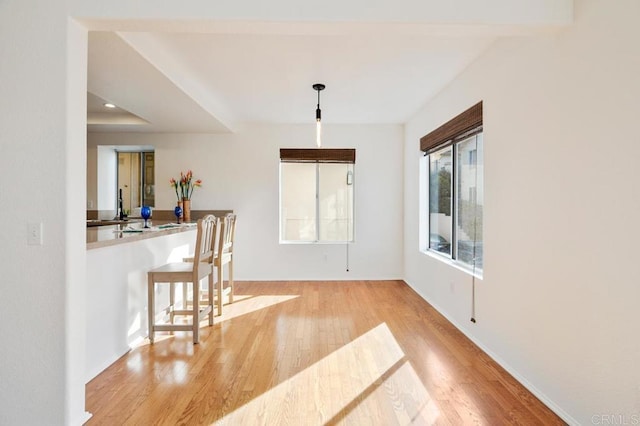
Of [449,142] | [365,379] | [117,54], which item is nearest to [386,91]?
[449,142]

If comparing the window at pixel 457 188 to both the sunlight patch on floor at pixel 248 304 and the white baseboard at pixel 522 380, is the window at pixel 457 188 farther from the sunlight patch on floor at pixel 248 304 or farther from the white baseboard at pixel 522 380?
the sunlight patch on floor at pixel 248 304

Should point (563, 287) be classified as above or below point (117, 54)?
below

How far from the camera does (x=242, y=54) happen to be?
3.09 m

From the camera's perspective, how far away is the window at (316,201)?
580cm

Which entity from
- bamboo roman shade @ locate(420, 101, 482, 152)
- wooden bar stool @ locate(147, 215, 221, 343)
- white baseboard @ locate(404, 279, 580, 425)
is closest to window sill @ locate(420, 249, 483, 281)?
white baseboard @ locate(404, 279, 580, 425)

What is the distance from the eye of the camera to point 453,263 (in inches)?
152

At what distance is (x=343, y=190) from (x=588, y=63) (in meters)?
4.10

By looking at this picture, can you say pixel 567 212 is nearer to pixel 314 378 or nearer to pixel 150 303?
pixel 314 378

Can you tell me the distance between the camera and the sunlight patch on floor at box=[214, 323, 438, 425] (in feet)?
6.70

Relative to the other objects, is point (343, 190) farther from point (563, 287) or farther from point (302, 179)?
point (563, 287)

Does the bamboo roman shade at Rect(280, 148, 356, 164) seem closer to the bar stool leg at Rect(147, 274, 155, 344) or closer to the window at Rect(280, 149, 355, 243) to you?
the window at Rect(280, 149, 355, 243)

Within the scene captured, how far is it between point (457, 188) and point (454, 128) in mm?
640

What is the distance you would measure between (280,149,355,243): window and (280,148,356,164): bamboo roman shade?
7 centimetres

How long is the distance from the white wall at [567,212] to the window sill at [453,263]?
19 centimetres
